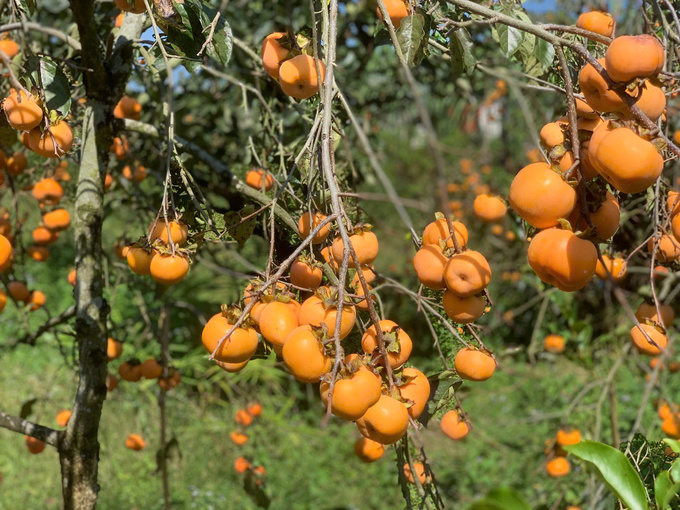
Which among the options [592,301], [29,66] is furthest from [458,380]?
[592,301]

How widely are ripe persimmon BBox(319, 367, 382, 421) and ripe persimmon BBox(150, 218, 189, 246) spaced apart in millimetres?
522

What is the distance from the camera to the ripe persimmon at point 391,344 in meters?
0.88

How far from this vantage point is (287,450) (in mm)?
4047

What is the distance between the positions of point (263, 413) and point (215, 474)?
1.49 feet

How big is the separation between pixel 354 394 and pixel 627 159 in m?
0.43

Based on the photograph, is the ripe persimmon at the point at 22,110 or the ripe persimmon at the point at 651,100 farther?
the ripe persimmon at the point at 22,110

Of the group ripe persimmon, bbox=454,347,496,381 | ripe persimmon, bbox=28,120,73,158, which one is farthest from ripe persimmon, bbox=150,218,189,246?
ripe persimmon, bbox=454,347,496,381

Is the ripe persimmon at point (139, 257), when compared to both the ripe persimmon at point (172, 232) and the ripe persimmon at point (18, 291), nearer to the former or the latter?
the ripe persimmon at point (172, 232)

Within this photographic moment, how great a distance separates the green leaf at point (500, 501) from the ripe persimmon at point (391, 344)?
13.9 inches

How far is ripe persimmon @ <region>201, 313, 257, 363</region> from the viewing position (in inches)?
35.4

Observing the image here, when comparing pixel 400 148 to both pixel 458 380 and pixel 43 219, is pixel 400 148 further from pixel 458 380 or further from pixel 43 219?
pixel 458 380

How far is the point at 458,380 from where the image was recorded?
1253mm

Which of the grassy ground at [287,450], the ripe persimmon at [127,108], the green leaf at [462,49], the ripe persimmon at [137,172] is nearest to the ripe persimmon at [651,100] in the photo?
the green leaf at [462,49]

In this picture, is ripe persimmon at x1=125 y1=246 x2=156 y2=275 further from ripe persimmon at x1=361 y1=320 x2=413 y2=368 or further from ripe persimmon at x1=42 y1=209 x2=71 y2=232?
ripe persimmon at x1=42 y1=209 x2=71 y2=232
